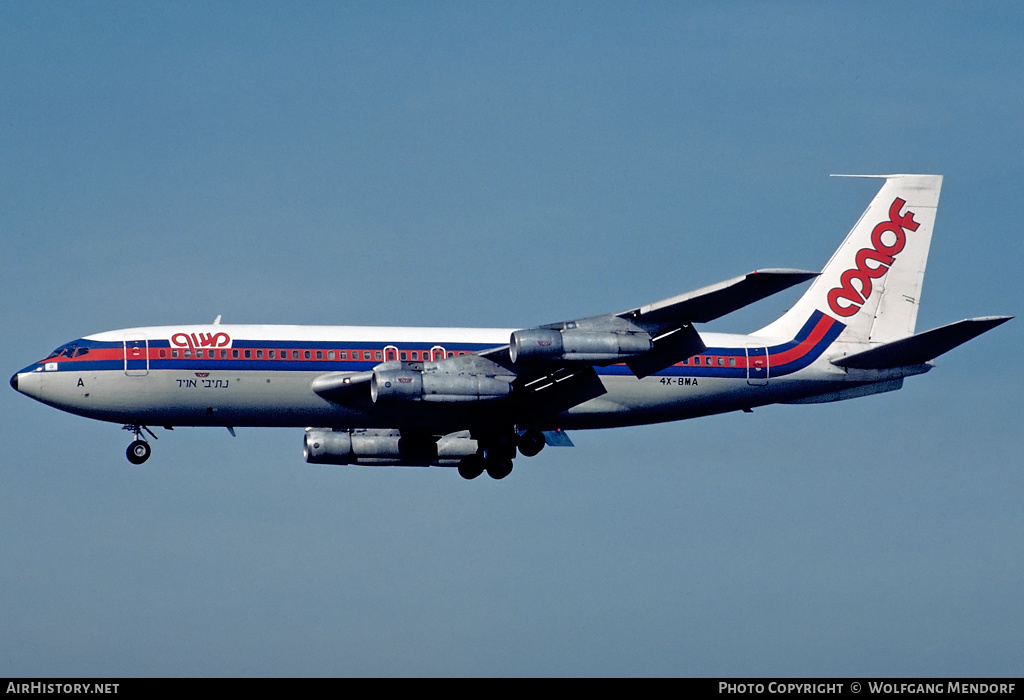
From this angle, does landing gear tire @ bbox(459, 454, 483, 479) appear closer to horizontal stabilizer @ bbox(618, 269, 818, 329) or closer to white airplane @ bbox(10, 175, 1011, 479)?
white airplane @ bbox(10, 175, 1011, 479)

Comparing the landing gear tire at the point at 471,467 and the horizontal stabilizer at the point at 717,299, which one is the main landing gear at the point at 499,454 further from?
the horizontal stabilizer at the point at 717,299

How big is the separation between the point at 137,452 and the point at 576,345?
62.2 ft

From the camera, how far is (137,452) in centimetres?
6144

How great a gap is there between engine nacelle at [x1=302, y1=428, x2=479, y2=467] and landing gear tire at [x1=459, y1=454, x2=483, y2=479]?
1829 millimetres

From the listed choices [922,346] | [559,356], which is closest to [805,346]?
[922,346]

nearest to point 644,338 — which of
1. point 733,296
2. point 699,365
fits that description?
point 733,296

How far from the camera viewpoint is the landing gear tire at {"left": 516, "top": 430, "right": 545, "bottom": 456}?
6197 cm

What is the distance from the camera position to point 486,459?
2504 inches

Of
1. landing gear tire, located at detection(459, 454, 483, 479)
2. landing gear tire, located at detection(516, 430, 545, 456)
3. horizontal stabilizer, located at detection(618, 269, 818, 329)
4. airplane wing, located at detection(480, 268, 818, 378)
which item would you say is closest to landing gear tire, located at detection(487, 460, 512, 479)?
landing gear tire, located at detection(459, 454, 483, 479)

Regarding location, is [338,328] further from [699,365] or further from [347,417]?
[699,365]

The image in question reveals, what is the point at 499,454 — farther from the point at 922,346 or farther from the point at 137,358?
the point at 922,346
